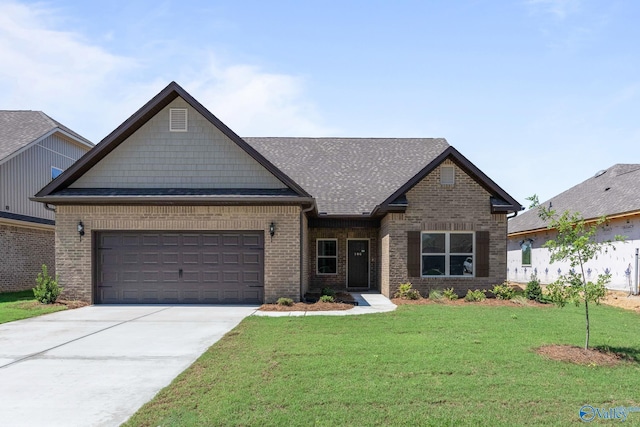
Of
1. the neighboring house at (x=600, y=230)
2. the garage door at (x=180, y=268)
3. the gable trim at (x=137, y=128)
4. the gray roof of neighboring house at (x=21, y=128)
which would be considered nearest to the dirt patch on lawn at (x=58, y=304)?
the garage door at (x=180, y=268)

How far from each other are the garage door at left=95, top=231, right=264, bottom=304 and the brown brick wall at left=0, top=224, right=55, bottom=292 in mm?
7183

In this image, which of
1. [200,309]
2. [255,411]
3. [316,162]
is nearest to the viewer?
[255,411]

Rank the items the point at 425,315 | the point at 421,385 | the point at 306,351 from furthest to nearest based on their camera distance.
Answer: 1. the point at 425,315
2. the point at 306,351
3. the point at 421,385

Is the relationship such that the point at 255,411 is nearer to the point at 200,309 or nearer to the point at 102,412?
the point at 102,412

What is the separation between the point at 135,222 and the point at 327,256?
780cm

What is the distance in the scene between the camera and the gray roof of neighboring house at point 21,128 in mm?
19578

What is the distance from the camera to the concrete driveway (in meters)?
5.00

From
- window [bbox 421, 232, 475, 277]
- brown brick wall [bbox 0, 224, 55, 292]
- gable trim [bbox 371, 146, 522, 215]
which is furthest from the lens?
brown brick wall [bbox 0, 224, 55, 292]

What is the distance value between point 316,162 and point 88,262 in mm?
11017

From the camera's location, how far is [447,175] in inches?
605

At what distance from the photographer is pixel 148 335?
891cm

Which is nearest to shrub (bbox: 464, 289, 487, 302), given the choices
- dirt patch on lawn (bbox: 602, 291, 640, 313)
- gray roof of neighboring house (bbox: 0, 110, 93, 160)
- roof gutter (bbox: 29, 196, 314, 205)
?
dirt patch on lawn (bbox: 602, 291, 640, 313)

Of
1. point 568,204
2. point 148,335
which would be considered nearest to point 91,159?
point 148,335

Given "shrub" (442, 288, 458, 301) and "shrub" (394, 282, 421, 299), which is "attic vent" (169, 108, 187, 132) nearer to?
"shrub" (394, 282, 421, 299)
